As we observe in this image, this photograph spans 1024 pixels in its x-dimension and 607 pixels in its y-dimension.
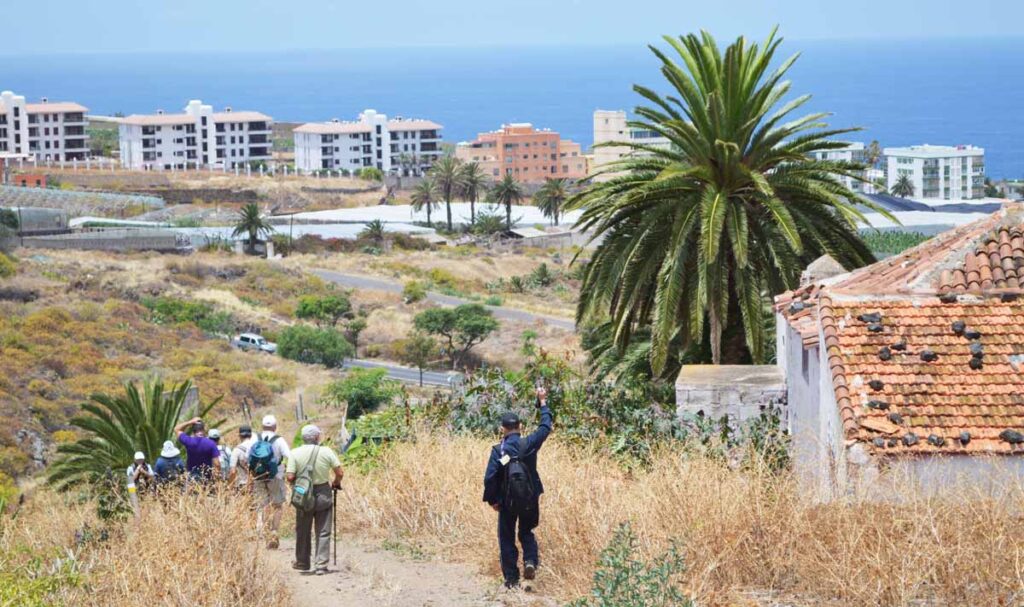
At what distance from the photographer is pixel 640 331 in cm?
2109

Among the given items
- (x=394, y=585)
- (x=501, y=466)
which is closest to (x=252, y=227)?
(x=394, y=585)

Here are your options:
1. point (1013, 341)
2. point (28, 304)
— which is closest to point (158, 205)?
point (28, 304)

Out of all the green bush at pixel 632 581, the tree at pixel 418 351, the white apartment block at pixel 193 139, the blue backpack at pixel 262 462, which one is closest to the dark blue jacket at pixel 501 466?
the green bush at pixel 632 581

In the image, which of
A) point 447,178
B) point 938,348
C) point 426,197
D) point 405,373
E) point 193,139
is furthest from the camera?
point 193,139

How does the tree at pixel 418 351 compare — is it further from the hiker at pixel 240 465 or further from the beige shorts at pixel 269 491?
the beige shorts at pixel 269 491

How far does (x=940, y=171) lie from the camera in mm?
188250

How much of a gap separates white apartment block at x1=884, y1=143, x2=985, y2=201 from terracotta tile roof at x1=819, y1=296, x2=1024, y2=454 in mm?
177255

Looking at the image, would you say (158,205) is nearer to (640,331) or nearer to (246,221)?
(246,221)

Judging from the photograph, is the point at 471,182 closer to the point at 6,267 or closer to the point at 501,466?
the point at 6,267

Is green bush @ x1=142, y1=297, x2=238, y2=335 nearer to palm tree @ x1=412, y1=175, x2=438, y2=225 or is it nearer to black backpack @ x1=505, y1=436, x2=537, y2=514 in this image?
palm tree @ x1=412, y1=175, x2=438, y2=225

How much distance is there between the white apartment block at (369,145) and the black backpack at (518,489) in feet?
511

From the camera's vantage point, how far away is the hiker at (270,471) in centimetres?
1246

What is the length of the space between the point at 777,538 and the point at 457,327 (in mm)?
54412

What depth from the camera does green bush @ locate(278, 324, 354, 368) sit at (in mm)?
59281
